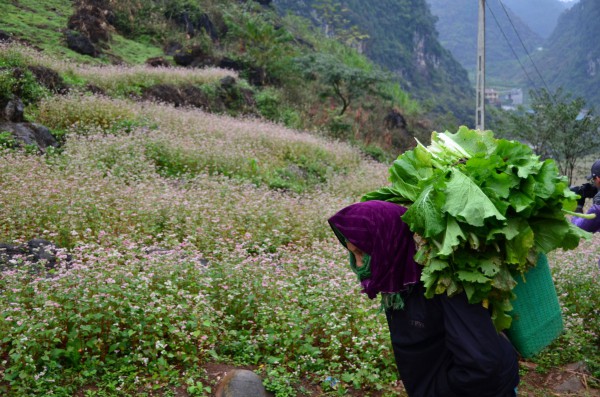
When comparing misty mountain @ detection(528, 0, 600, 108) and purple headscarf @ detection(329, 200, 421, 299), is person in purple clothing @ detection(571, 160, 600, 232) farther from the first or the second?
misty mountain @ detection(528, 0, 600, 108)

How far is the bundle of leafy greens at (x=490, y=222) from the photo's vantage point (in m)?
2.09

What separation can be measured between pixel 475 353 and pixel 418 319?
28 cm

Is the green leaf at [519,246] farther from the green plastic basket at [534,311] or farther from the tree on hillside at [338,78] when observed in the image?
the tree on hillside at [338,78]

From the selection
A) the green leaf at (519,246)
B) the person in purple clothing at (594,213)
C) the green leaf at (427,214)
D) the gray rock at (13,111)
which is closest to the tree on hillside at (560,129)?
the person in purple clothing at (594,213)

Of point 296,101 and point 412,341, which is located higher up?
point 412,341

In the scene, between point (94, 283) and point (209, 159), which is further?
point (209, 159)

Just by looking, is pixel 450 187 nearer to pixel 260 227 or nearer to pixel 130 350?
pixel 130 350

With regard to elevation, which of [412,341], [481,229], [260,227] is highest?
[481,229]

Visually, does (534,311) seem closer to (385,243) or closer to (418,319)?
(418,319)

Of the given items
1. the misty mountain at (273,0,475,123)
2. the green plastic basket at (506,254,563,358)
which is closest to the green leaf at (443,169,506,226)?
the green plastic basket at (506,254,563,358)

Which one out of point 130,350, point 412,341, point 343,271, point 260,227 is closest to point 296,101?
point 260,227

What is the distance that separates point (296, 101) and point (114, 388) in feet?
60.7

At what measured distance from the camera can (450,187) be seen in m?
2.14

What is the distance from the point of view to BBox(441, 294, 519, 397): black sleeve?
2049mm
